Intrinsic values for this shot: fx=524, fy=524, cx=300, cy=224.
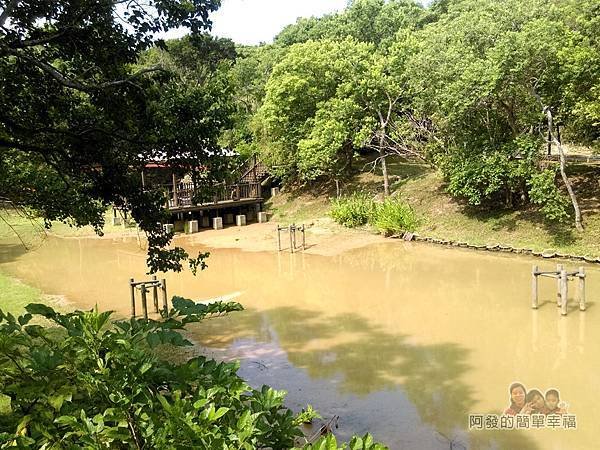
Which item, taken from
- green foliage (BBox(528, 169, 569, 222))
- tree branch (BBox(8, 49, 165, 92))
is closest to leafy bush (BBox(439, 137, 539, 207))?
green foliage (BBox(528, 169, 569, 222))

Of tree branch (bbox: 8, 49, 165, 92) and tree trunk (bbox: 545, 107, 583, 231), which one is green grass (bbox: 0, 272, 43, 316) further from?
tree trunk (bbox: 545, 107, 583, 231)

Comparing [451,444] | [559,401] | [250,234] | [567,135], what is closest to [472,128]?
[567,135]

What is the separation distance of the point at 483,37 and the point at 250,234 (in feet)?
38.2

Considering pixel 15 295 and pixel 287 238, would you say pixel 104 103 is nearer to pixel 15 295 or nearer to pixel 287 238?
pixel 15 295

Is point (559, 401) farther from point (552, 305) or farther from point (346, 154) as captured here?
point (346, 154)

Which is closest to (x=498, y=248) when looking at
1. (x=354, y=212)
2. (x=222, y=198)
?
(x=354, y=212)

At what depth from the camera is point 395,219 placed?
19953 mm

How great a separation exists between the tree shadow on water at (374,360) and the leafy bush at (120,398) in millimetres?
5259

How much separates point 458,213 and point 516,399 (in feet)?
43.6

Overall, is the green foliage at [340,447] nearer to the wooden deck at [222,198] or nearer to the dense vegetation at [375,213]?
the dense vegetation at [375,213]

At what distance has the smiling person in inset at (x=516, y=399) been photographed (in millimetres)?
7354

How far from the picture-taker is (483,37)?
16438 mm

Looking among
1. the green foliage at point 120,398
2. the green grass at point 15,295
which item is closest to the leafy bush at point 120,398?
the green foliage at point 120,398

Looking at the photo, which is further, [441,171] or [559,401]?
[441,171]
